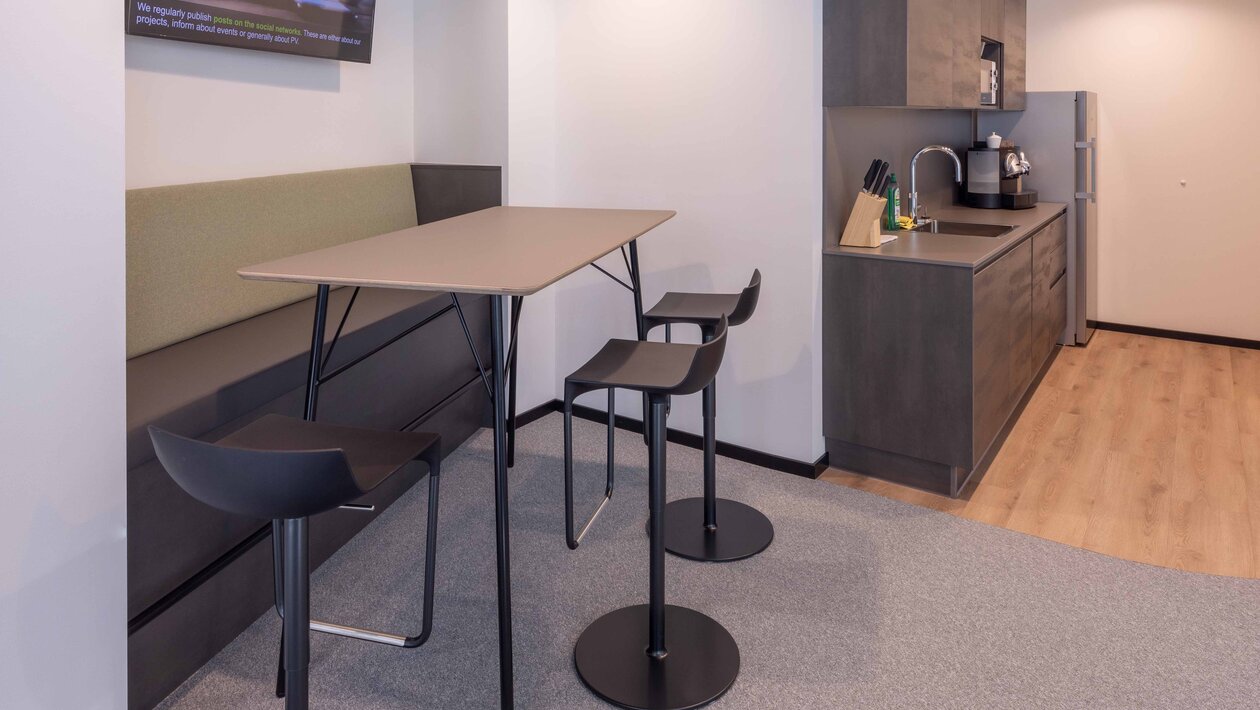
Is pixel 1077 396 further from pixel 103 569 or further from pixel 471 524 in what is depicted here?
pixel 103 569

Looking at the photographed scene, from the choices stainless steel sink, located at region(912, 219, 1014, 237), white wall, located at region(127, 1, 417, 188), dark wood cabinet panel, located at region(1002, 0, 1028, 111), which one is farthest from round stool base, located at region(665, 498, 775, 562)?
dark wood cabinet panel, located at region(1002, 0, 1028, 111)

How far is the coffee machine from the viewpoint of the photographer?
5008 mm

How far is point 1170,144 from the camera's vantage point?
17.4ft

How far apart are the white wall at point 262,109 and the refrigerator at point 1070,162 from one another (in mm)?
3426

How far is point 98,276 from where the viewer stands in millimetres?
1824

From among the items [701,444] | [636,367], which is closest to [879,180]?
[701,444]

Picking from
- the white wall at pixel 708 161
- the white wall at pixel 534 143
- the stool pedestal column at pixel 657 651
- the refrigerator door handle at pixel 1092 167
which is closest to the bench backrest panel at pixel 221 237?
the white wall at pixel 534 143

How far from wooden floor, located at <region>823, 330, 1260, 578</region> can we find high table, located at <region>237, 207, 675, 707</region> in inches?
61.3

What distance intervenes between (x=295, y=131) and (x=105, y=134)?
160 centimetres

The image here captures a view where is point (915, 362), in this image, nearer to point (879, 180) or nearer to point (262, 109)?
point (879, 180)

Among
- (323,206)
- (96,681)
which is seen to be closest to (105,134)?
(96,681)

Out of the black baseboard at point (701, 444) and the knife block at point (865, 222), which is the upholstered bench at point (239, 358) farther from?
the knife block at point (865, 222)

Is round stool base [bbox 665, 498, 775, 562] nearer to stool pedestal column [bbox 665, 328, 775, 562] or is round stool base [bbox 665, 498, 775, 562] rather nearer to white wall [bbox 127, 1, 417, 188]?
stool pedestal column [bbox 665, 328, 775, 562]

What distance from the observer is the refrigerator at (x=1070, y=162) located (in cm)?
513
